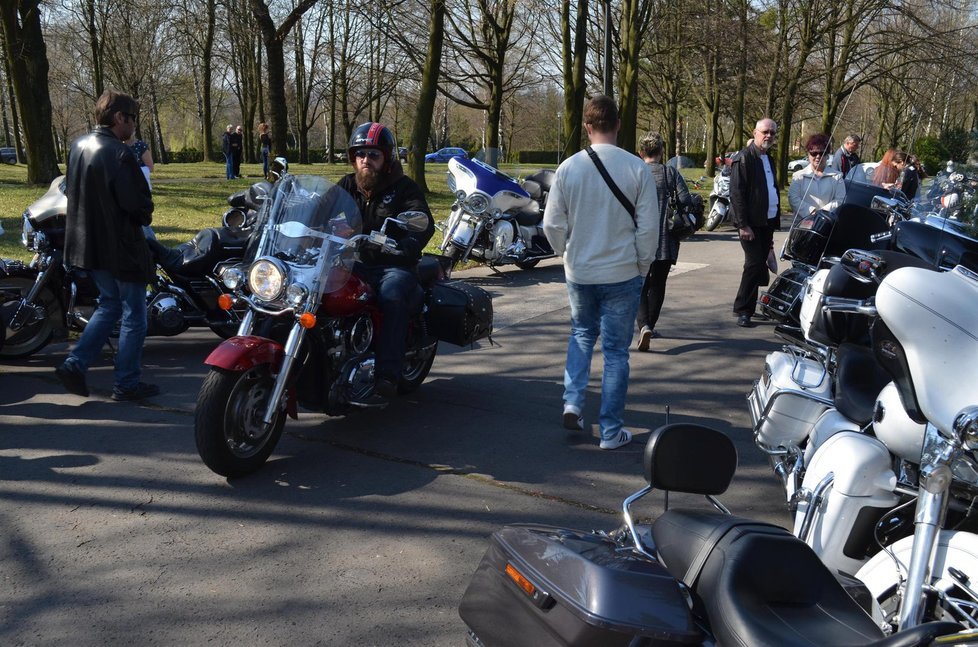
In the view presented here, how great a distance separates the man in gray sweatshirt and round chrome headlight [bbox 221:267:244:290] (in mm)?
1795

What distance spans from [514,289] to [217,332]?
417 cm

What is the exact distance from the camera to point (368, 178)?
566cm

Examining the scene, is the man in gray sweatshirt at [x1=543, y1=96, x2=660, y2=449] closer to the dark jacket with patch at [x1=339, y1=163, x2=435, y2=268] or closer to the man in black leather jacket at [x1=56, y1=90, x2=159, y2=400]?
the dark jacket with patch at [x1=339, y1=163, x2=435, y2=268]

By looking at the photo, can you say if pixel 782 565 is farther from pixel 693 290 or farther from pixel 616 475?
pixel 693 290

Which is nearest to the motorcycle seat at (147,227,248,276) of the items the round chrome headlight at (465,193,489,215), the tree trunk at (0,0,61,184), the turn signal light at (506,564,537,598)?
the round chrome headlight at (465,193,489,215)

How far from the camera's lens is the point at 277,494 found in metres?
4.47

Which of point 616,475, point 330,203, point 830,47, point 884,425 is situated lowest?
point 616,475

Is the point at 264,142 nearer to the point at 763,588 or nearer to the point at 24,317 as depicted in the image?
the point at 24,317

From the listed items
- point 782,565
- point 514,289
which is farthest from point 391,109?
point 782,565

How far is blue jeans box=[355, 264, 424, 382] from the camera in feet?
17.2

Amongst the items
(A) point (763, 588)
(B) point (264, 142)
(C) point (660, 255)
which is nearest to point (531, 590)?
(A) point (763, 588)

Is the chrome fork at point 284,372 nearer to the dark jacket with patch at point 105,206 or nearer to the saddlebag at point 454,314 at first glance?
the saddlebag at point 454,314

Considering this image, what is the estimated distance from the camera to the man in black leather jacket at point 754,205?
859cm

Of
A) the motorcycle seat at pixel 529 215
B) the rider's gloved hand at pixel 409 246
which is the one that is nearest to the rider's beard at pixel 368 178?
the rider's gloved hand at pixel 409 246
